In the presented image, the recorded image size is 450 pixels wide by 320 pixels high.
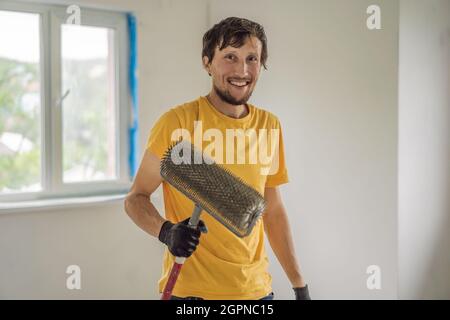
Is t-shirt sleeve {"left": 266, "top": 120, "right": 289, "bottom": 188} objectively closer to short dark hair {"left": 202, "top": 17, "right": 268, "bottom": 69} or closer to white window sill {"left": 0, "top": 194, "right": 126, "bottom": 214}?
short dark hair {"left": 202, "top": 17, "right": 268, "bottom": 69}

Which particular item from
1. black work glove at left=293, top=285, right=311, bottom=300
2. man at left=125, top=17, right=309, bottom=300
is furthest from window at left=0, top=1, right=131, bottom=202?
black work glove at left=293, top=285, right=311, bottom=300

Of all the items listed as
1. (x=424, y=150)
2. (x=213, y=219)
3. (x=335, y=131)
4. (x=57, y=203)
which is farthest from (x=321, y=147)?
(x=57, y=203)

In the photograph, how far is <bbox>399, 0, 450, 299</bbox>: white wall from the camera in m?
2.13

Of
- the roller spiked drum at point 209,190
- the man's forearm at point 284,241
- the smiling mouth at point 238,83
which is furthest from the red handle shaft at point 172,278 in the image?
the smiling mouth at point 238,83

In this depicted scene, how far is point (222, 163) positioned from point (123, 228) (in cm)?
100

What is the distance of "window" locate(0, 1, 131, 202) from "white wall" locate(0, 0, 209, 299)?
11 cm

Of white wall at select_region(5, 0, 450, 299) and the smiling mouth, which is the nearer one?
the smiling mouth

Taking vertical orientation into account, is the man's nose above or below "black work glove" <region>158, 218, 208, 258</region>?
above

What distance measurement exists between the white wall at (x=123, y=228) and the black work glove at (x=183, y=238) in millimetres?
1000

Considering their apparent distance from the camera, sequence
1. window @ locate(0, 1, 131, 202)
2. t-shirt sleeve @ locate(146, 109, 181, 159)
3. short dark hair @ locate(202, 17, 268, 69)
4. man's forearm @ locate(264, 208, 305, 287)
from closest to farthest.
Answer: t-shirt sleeve @ locate(146, 109, 181, 159) → short dark hair @ locate(202, 17, 268, 69) → man's forearm @ locate(264, 208, 305, 287) → window @ locate(0, 1, 131, 202)

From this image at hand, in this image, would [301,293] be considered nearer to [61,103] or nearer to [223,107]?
[223,107]

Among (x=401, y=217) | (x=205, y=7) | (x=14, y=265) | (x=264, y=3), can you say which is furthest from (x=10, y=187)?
(x=401, y=217)

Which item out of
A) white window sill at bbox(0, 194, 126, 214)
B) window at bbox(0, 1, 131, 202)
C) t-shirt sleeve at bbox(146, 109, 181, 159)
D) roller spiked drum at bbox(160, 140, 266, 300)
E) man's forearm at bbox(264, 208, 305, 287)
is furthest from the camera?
window at bbox(0, 1, 131, 202)
